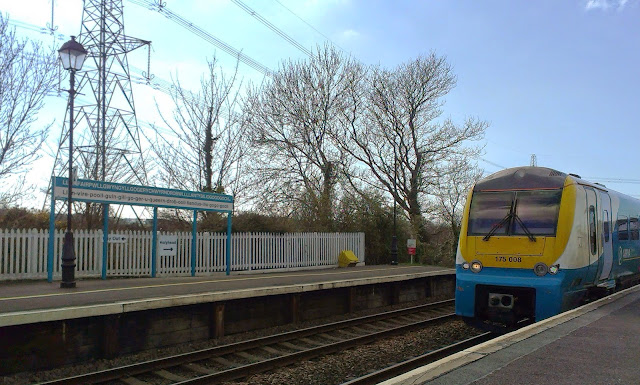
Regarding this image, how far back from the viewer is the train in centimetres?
927

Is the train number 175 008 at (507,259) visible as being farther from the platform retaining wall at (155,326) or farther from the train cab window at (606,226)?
the platform retaining wall at (155,326)

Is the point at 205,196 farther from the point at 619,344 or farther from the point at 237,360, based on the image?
the point at 619,344

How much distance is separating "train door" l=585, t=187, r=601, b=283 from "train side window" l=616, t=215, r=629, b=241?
214 cm

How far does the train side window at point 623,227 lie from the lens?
40.6 feet

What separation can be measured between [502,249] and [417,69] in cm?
2335

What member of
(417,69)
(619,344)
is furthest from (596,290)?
(417,69)

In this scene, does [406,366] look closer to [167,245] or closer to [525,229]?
[525,229]

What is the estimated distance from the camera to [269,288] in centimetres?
1201

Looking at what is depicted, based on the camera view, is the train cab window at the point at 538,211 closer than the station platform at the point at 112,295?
No

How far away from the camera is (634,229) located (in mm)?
13891

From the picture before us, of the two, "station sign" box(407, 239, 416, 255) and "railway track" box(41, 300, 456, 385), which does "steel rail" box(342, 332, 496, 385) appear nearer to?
"railway track" box(41, 300, 456, 385)

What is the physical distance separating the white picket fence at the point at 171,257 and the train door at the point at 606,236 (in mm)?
11146

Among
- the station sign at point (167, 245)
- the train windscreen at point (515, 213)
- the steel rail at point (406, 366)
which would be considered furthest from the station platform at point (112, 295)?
the train windscreen at point (515, 213)

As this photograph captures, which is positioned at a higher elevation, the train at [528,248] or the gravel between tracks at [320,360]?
the train at [528,248]
